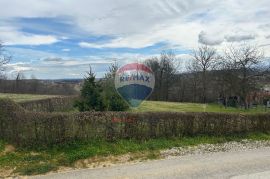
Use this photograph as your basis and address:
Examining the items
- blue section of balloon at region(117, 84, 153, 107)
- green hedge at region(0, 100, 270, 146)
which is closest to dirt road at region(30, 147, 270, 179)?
green hedge at region(0, 100, 270, 146)

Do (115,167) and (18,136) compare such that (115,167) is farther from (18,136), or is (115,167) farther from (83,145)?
(18,136)

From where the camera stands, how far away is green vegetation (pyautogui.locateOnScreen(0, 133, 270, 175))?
10578mm

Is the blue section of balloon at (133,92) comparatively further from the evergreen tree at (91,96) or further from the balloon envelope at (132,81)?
the evergreen tree at (91,96)

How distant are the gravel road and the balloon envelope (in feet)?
29.5

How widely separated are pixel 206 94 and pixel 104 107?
58.5 meters

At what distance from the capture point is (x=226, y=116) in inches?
638

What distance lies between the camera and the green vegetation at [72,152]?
1058cm

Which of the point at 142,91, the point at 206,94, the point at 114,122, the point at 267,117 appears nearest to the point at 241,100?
the point at 206,94

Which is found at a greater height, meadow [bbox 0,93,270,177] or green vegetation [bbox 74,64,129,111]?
green vegetation [bbox 74,64,129,111]

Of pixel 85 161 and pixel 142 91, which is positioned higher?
pixel 142 91

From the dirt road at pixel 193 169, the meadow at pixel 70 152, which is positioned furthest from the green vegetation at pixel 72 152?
the dirt road at pixel 193 169

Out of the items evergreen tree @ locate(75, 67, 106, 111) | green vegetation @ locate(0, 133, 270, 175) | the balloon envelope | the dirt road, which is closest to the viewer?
the dirt road

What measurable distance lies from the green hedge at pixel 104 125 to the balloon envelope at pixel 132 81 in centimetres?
719

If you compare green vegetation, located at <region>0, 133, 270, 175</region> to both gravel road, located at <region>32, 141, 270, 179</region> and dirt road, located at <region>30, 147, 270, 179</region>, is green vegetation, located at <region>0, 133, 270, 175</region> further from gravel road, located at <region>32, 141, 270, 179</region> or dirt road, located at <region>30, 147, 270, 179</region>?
dirt road, located at <region>30, 147, 270, 179</region>
